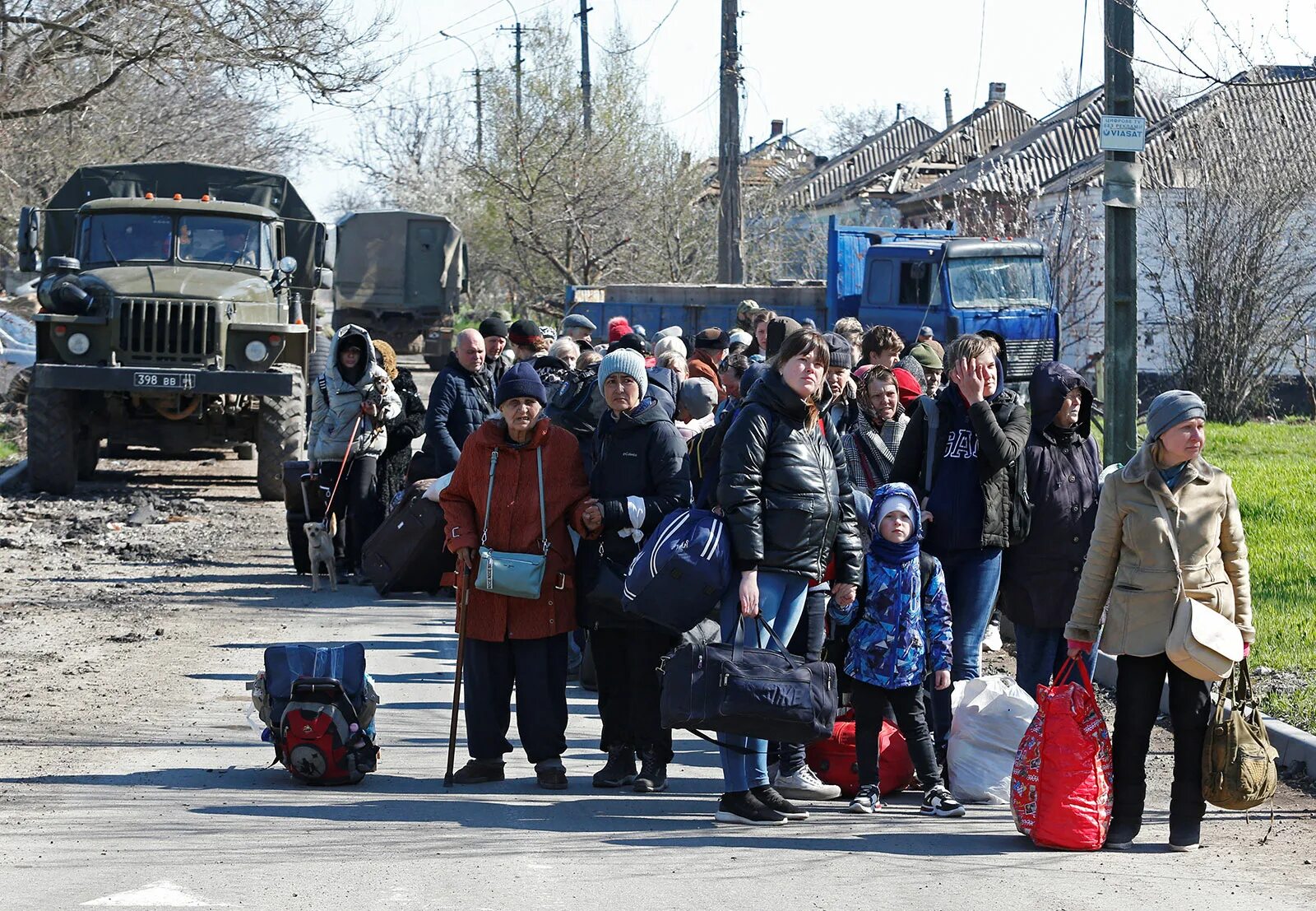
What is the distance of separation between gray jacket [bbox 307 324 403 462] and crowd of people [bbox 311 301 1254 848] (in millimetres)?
4495

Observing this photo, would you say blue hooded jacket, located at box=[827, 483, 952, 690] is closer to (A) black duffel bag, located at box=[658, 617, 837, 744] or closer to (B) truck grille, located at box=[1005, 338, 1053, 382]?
(A) black duffel bag, located at box=[658, 617, 837, 744]

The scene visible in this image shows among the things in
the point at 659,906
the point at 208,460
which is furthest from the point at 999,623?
the point at 208,460

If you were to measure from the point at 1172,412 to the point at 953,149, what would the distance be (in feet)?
209

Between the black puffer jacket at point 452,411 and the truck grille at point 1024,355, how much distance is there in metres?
15.3

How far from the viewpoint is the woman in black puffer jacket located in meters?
6.44

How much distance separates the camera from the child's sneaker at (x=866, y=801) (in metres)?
6.80

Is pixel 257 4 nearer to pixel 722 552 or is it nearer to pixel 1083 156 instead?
pixel 722 552

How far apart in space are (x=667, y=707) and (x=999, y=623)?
5.10m

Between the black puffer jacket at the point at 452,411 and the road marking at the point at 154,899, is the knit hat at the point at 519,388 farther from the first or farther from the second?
the black puffer jacket at the point at 452,411

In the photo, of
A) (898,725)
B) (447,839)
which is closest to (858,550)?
(898,725)

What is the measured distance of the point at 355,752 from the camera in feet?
23.5

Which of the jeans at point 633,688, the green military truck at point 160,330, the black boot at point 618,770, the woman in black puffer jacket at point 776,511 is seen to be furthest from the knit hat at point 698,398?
the green military truck at point 160,330

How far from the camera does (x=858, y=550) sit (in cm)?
676

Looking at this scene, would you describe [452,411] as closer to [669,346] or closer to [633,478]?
[669,346]
